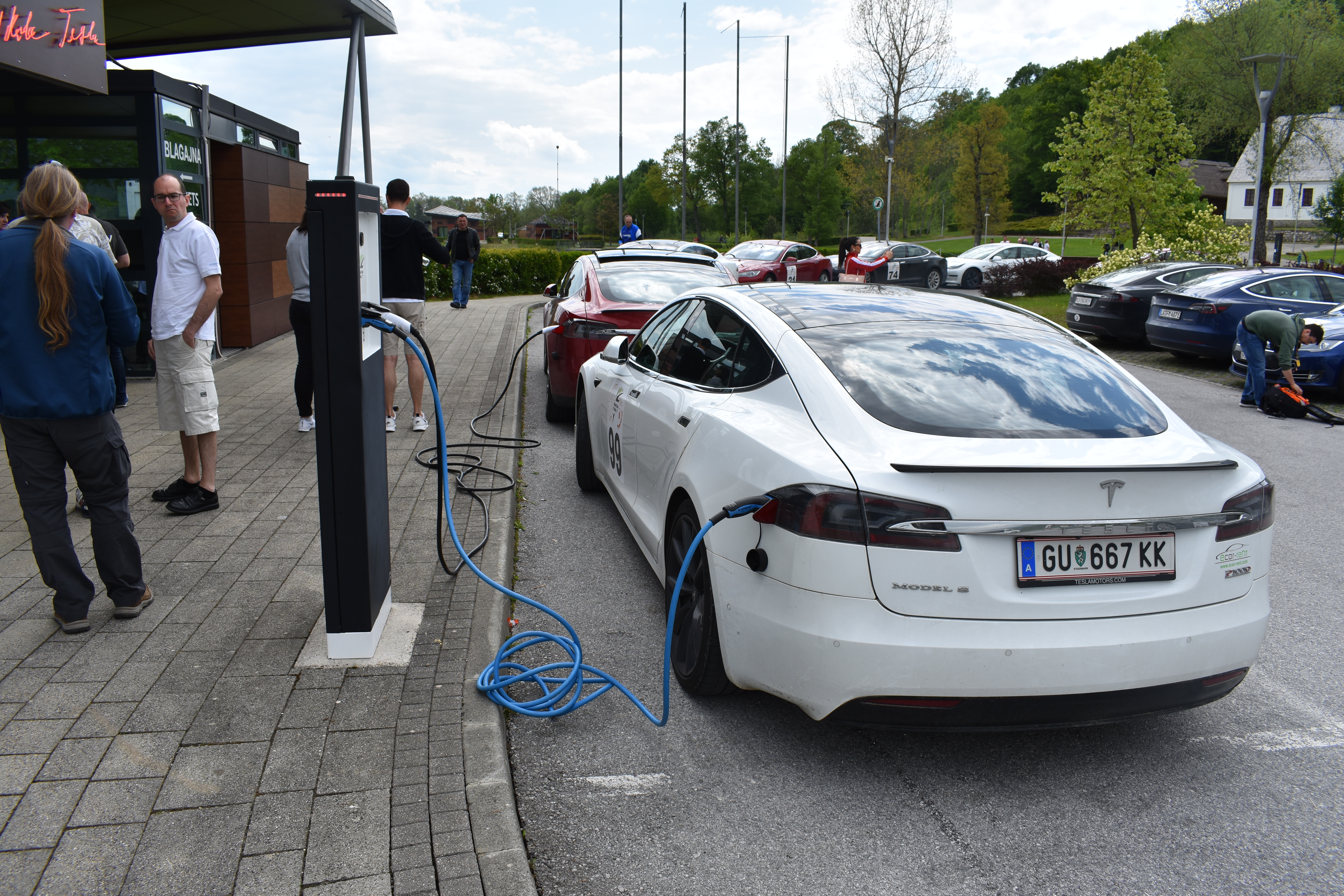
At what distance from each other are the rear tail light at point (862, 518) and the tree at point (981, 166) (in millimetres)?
70991

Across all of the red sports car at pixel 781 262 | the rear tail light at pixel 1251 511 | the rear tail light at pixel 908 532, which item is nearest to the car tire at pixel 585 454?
the rear tail light at pixel 908 532

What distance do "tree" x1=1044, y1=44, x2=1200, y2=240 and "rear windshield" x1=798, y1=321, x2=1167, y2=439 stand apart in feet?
97.7

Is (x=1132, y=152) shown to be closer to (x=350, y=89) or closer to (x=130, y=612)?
(x=350, y=89)

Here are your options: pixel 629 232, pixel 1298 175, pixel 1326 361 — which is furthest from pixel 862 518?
pixel 1298 175

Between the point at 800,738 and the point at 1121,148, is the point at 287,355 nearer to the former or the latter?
the point at 800,738

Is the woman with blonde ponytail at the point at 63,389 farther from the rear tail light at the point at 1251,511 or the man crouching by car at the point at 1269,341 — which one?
the man crouching by car at the point at 1269,341

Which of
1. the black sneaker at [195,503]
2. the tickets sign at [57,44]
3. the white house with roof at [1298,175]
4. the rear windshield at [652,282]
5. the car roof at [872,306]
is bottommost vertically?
the black sneaker at [195,503]

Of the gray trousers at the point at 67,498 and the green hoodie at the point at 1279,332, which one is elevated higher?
the green hoodie at the point at 1279,332

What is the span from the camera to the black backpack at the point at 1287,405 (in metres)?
10.9

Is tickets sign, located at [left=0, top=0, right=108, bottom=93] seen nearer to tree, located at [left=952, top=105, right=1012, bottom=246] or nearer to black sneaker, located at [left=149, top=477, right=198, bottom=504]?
black sneaker, located at [left=149, top=477, right=198, bottom=504]

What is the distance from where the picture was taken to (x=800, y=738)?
3.57 metres

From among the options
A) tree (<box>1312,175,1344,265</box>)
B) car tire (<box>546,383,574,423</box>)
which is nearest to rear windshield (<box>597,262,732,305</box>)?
car tire (<box>546,383,574,423</box>)

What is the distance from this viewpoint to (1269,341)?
1108cm

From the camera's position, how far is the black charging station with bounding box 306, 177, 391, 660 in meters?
3.58
